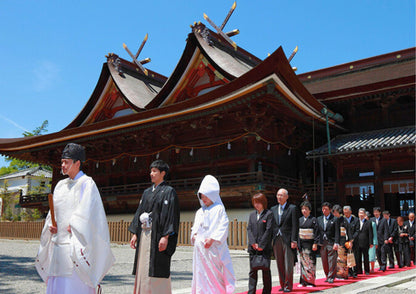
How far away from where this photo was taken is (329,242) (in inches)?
295

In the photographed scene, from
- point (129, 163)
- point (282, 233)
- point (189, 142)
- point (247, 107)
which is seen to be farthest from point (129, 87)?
point (282, 233)

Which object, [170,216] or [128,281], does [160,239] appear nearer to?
[170,216]

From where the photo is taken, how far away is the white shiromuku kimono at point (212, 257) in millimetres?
4566

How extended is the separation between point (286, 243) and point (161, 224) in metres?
2.79

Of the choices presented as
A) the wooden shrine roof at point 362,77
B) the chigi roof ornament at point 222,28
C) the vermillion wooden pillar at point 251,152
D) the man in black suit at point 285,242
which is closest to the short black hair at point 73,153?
the man in black suit at point 285,242

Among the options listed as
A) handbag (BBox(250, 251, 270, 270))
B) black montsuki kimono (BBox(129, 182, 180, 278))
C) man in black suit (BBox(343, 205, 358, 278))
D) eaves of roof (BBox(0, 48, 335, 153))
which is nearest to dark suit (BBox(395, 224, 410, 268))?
man in black suit (BBox(343, 205, 358, 278))

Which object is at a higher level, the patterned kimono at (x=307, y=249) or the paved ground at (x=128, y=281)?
the patterned kimono at (x=307, y=249)

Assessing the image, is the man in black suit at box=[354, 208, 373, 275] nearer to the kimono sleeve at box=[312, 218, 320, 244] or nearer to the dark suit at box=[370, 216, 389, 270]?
the dark suit at box=[370, 216, 389, 270]

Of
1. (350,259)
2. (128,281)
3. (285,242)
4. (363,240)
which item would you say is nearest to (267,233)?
(285,242)

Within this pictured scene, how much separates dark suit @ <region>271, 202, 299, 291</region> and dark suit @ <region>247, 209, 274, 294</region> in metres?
0.64

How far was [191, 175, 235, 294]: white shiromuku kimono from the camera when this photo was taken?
15.0ft

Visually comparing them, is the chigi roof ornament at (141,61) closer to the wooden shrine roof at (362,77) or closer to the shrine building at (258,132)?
the shrine building at (258,132)

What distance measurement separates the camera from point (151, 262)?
401 cm

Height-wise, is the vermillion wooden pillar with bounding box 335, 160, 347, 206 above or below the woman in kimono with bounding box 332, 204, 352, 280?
above
